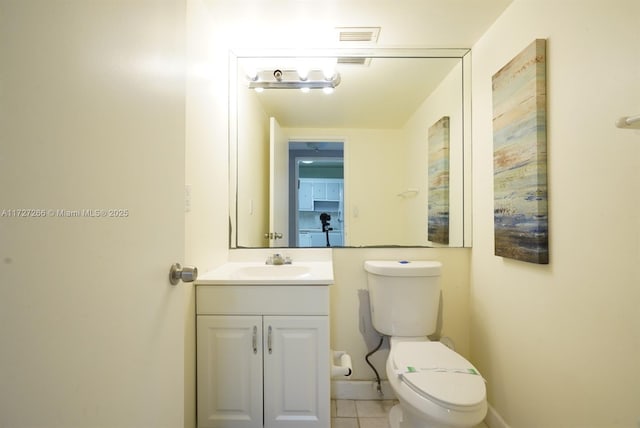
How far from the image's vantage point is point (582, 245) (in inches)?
39.3

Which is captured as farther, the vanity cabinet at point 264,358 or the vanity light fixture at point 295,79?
the vanity light fixture at point 295,79

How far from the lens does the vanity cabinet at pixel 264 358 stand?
4.31 feet

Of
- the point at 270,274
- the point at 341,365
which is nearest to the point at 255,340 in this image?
the point at 270,274

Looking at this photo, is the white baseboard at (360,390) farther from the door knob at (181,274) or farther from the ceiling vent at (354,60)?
the ceiling vent at (354,60)

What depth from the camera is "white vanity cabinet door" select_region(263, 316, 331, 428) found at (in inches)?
51.6

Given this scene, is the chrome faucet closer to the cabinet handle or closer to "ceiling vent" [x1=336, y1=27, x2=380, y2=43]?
the cabinet handle

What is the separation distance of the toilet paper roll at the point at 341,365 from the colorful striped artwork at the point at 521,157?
38.7 inches

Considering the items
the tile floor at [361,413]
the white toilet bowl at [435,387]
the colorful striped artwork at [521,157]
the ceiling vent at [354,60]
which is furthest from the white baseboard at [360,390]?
the ceiling vent at [354,60]

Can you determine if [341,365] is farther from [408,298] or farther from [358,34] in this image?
[358,34]

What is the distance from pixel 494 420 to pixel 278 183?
5.93 feet

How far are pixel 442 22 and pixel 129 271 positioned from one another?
182 cm

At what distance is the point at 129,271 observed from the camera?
64cm

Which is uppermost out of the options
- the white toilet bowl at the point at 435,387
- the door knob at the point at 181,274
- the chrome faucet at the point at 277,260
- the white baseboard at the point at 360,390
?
the door knob at the point at 181,274

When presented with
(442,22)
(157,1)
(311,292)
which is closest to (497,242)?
(311,292)
